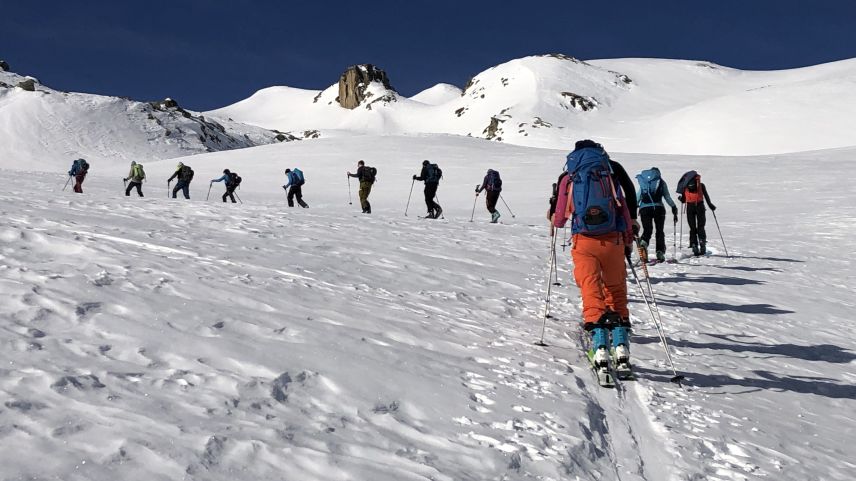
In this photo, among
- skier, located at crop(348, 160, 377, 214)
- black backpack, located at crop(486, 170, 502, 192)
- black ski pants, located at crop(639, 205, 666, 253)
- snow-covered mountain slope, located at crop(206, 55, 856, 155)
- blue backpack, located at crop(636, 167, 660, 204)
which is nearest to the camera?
blue backpack, located at crop(636, 167, 660, 204)

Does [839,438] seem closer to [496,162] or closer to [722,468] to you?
[722,468]

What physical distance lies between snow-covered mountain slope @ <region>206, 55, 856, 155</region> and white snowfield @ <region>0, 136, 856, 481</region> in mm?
84431

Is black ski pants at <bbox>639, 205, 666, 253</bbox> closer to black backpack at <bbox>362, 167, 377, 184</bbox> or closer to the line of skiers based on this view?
the line of skiers

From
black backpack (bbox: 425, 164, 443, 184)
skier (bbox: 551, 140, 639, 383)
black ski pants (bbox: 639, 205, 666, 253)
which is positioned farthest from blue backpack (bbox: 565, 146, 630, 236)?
black backpack (bbox: 425, 164, 443, 184)

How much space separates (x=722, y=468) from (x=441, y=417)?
63.9 inches

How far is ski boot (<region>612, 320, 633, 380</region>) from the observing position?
4688 millimetres

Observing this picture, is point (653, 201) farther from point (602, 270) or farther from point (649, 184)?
point (602, 270)

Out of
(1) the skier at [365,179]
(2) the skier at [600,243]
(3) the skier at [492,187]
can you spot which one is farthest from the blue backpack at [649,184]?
(1) the skier at [365,179]

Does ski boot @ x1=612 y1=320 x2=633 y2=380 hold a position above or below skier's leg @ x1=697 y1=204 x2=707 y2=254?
below

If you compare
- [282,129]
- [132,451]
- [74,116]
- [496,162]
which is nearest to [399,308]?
[132,451]

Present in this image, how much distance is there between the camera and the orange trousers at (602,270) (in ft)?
16.1

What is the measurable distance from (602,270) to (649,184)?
6.62 metres

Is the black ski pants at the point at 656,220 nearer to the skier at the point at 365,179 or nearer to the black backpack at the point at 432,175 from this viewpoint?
the black backpack at the point at 432,175

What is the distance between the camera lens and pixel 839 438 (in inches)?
166
